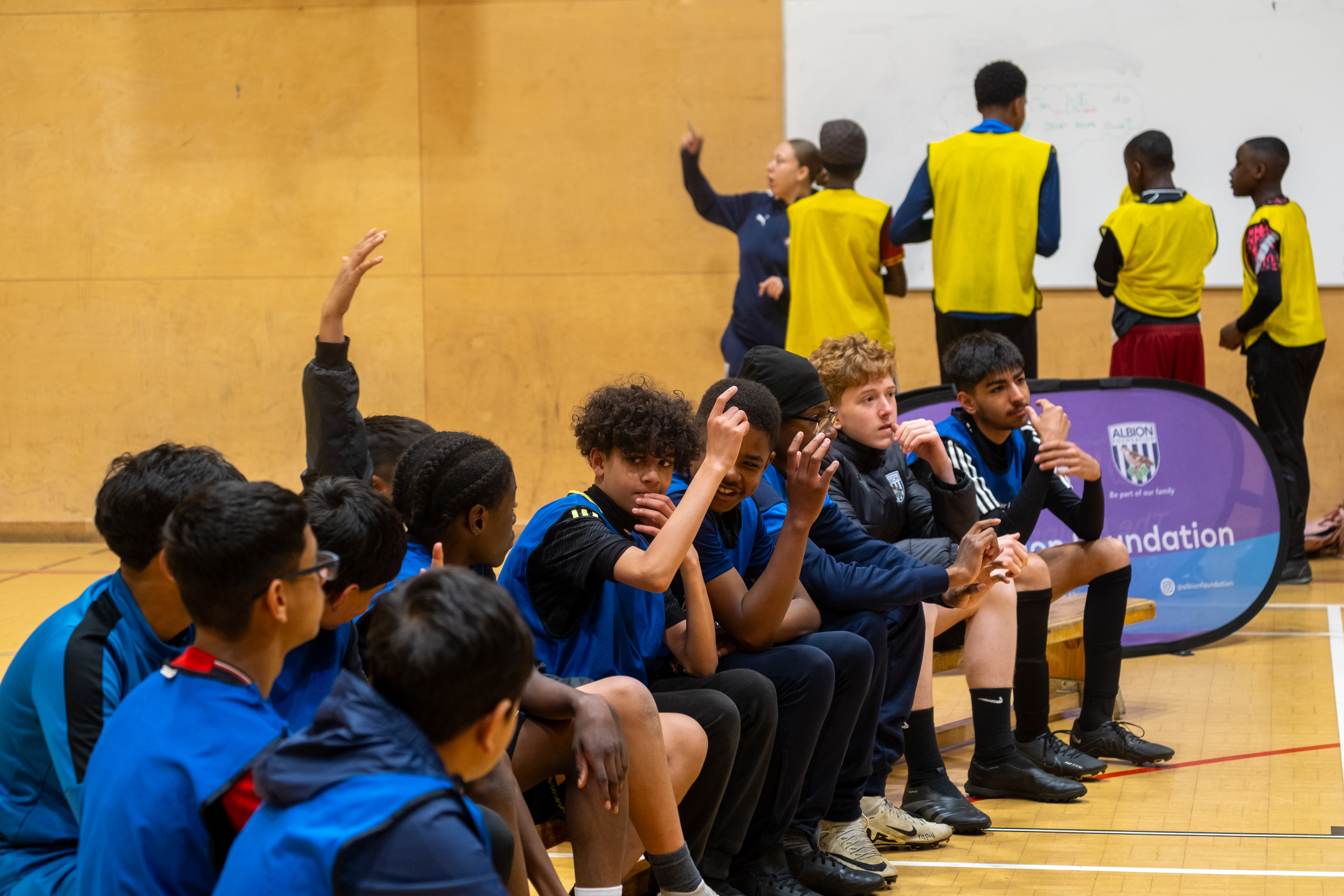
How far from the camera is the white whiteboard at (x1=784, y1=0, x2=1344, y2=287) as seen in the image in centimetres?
663

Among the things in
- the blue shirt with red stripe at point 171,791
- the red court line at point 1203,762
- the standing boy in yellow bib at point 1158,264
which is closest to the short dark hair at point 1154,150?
the standing boy in yellow bib at point 1158,264

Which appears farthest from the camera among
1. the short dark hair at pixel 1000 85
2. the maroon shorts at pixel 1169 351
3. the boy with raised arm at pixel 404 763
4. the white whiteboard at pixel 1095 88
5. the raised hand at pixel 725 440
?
the white whiteboard at pixel 1095 88

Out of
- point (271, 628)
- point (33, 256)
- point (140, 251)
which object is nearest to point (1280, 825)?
point (271, 628)

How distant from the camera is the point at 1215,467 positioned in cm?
480

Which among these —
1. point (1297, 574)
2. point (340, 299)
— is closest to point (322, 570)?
point (340, 299)

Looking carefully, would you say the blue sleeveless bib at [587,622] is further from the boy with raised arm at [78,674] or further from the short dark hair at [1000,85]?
the short dark hair at [1000,85]

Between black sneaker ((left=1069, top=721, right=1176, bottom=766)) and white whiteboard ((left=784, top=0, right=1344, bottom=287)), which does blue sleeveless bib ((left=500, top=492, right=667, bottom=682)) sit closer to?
black sneaker ((left=1069, top=721, right=1176, bottom=766))

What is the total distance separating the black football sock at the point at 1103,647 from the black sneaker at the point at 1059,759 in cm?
18

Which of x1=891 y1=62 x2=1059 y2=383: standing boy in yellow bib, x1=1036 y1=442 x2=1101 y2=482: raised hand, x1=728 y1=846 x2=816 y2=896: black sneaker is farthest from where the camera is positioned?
x1=891 y1=62 x2=1059 y2=383: standing boy in yellow bib

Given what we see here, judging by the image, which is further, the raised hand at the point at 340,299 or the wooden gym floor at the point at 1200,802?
the raised hand at the point at 340,299

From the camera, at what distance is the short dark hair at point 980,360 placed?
12.0 ft

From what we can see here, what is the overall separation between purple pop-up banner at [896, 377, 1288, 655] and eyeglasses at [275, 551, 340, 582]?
10.8 ft

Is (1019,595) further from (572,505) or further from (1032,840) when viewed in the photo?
(572,505)

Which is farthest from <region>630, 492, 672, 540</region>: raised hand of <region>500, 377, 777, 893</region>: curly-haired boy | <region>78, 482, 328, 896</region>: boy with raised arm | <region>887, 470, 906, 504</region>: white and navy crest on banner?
<region>887, 470, 906, 504</region>: white and navy crest on banner
